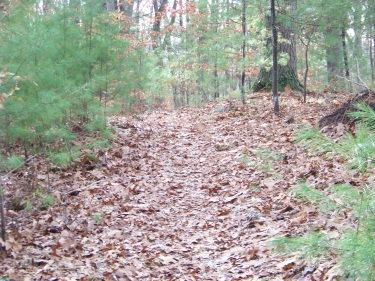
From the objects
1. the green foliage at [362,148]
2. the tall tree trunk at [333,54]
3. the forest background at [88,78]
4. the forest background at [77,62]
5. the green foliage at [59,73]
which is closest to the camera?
the green foliage at [362,148]

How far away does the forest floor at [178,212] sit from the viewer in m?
4.32

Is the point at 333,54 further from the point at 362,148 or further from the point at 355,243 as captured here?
the point at 355,243

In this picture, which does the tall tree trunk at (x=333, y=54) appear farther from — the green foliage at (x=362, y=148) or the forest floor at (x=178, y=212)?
the green foliage at (x=362, y=148)

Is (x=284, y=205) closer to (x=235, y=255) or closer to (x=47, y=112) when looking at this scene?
(x=235, y=255)

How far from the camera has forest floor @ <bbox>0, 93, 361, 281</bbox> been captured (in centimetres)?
432

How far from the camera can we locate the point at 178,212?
20.2ft

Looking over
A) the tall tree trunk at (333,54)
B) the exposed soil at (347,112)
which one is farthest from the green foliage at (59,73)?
the tall tree trunk at (333,54)

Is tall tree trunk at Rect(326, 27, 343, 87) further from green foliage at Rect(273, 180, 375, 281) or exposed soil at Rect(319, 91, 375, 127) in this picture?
green foliage at Rect(273, 180, 375, 281)

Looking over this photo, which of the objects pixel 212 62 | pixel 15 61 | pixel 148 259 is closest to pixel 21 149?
pixel 15 61

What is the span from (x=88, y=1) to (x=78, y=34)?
820mm

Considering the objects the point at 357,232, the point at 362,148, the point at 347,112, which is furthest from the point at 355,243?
the point at 347,112

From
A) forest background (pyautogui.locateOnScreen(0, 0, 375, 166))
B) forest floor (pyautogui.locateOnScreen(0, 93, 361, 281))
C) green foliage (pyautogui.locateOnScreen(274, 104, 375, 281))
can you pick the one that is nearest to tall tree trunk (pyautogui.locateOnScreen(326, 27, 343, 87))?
forest background (pyautogui.locateOnScreen(0, 0, 375, 166))

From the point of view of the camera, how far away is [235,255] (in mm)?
4551

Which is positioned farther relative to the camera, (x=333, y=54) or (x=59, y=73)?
(x=333, y=54)
